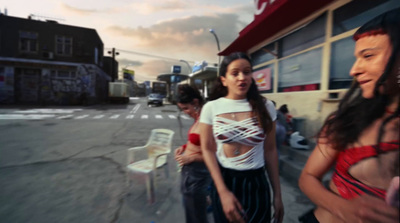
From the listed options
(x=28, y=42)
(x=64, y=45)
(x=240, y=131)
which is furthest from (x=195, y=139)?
(x=28, y=42)

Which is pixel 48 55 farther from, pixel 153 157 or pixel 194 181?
pixel 194 181

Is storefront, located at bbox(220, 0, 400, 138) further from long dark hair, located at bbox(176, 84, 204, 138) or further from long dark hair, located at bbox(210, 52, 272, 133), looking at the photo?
long dark hair, located at bbox(210, 52, 272, 133)

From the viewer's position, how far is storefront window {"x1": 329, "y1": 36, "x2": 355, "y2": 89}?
13.4 ft

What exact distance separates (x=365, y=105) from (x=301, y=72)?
5.50 meters

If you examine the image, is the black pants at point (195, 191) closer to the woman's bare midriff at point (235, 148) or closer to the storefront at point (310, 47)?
the woman's bare midriff at point (235, 148)

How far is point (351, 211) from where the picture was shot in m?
0.64

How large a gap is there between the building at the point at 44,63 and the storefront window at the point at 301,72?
76.1 feet

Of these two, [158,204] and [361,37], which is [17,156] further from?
[361,37]

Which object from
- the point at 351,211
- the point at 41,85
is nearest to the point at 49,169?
the point at 351,211

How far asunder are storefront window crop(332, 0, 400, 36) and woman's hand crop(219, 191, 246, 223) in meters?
4.89

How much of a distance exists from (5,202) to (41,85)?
963 inches

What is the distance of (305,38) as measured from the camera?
5.43 meters

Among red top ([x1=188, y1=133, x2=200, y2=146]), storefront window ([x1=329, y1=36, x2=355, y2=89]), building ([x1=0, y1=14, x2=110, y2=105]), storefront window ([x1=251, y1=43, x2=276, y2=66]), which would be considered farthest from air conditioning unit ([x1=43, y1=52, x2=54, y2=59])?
storefront window ([x1=329, y1=36, x2=355, y2=89])

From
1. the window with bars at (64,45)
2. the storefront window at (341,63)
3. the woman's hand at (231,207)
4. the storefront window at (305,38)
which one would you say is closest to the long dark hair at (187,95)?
the woman's hand at (231,207)
